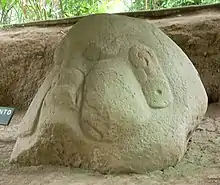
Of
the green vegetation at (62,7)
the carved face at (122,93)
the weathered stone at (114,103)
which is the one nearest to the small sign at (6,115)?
the weathered stone at (114,103)

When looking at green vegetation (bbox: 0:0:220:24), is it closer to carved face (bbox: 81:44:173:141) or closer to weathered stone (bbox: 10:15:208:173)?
weathered stone (bbox: 10:15:208:173)

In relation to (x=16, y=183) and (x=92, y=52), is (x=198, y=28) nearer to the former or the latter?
(x=92, y=52)

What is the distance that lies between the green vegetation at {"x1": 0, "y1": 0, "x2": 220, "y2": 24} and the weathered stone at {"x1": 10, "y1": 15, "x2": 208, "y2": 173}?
2.06m

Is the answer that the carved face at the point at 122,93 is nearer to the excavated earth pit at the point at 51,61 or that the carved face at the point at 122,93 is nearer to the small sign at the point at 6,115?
the excavated earth pit at the point at 51,61

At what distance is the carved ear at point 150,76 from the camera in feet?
5.55

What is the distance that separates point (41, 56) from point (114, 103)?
4.35ft

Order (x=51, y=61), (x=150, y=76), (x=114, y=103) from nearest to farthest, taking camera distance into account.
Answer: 1. (x=114, y=103)
2. (x=150, y=76)
3. (x=51, y=61)

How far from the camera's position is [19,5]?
3838 millimetres

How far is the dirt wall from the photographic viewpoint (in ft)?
8.73

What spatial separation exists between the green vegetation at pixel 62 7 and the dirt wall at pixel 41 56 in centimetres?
87

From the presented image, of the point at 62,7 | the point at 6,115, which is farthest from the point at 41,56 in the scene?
the point at 62,7

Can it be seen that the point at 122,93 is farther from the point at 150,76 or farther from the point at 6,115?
the point at 6,115

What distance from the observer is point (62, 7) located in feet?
13.0

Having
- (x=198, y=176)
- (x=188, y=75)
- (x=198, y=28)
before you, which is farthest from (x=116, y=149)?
(x=198, y=28)
